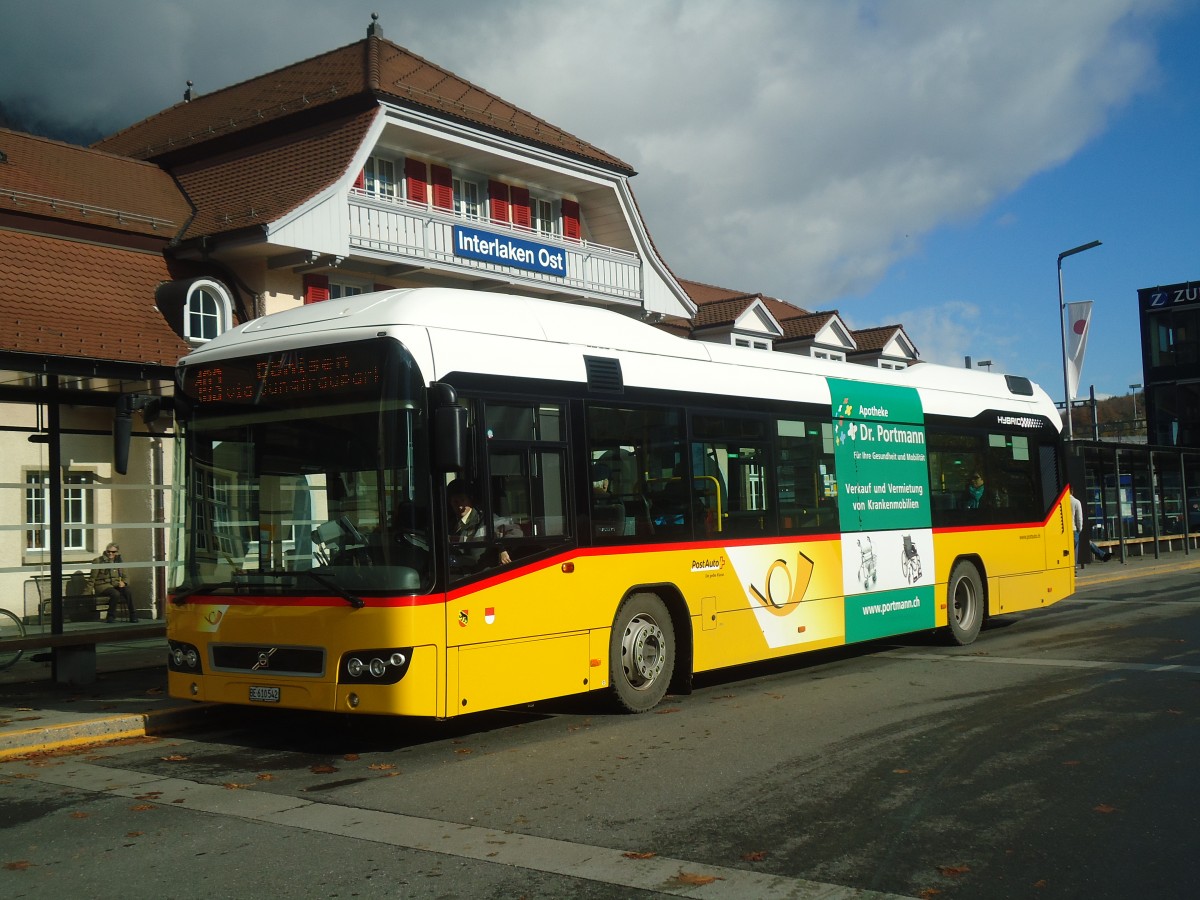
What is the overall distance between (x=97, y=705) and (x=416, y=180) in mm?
15791

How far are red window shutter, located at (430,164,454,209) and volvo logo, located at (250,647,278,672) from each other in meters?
17.4

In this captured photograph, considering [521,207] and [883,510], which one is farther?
[521,207]

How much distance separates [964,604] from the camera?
50.2ft

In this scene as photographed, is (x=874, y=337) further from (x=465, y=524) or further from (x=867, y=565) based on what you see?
(x=465, y=524)

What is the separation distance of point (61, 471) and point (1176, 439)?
60186 millimetres

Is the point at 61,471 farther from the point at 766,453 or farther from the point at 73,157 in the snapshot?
the point at 73,157

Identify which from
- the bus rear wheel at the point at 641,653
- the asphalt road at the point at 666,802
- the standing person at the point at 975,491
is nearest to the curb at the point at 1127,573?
the standing person at the point at 975,491

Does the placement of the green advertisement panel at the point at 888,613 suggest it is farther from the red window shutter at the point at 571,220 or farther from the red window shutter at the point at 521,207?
the red window shutter at the point at 571,220

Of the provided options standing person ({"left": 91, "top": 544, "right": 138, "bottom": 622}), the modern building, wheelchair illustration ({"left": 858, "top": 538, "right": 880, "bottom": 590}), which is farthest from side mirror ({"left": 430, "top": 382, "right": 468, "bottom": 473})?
the modern building

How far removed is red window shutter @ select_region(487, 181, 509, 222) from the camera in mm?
26469

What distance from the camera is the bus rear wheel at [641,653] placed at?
10141mm

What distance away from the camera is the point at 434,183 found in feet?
82.9

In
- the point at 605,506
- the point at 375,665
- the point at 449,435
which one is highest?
the point at 449,435

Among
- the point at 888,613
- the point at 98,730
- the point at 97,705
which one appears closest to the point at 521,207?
the point at 888,613
